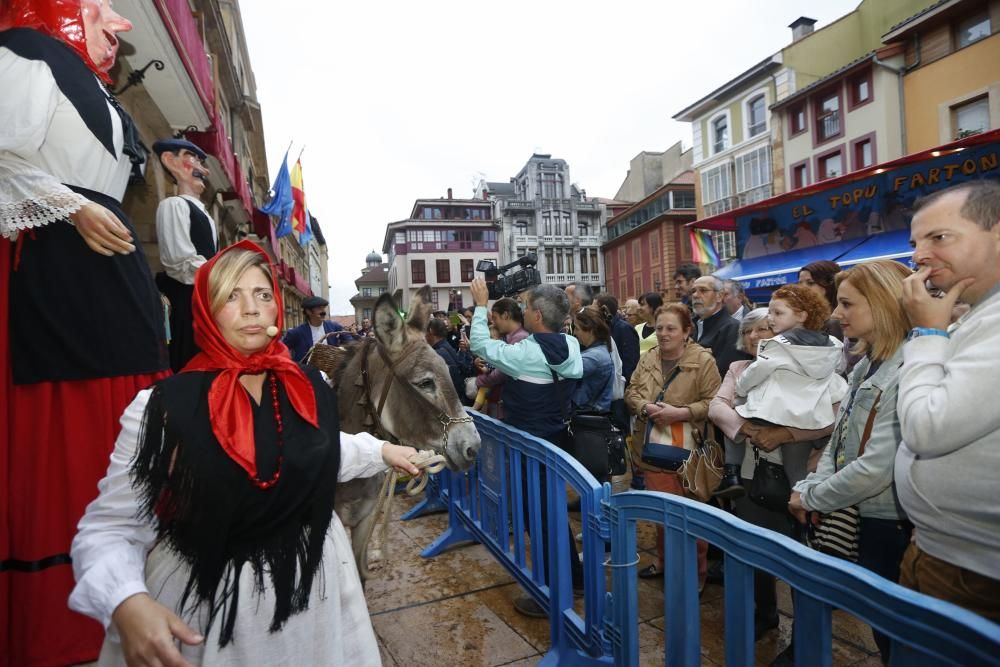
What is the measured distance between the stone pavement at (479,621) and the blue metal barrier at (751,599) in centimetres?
101

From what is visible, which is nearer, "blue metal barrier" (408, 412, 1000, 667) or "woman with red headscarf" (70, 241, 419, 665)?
"blue metal barrier" (408, 412, 1000, 667)

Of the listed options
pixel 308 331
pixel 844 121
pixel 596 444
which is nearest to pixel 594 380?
pixel 596 444

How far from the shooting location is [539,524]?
135 inches

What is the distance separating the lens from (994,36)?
55.2ft

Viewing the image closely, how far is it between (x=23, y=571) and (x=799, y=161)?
103 feet

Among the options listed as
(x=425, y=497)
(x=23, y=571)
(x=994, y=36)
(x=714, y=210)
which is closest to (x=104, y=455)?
(x=23, y=571)

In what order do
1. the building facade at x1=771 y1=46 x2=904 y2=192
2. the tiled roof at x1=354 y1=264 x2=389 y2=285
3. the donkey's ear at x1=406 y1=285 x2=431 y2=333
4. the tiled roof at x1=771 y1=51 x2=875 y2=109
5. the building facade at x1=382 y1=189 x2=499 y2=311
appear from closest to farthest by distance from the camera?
1. the donkey's ear at x1=406 y1=285 x2=431 y2=333
2. the building facade at x1=771 y1=46 x2=904 y2=192
3. the tiled roof at x1=771 y1=51 x2=875 y2=109
4. the building facade at x1=382 y1=189 x2=499 y2=311
5. the tiled roof at x1=354 y1=264 x2=389 y2=285

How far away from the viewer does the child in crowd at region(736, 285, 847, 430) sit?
326 centimetres

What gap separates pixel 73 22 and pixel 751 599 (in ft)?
11.6

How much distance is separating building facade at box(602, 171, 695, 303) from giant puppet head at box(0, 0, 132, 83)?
118ft

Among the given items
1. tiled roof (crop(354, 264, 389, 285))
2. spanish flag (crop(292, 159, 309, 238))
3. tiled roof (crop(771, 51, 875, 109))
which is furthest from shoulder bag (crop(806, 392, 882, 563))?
tiled roof (crop(354, 264, 389, 285))

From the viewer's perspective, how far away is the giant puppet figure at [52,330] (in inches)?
72.7

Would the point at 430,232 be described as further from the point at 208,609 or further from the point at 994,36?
the point at 208,609

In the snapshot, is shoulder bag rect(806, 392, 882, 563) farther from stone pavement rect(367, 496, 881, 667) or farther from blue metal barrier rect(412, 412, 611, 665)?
blue metal barrier rect(412, 412, 611, 665)
